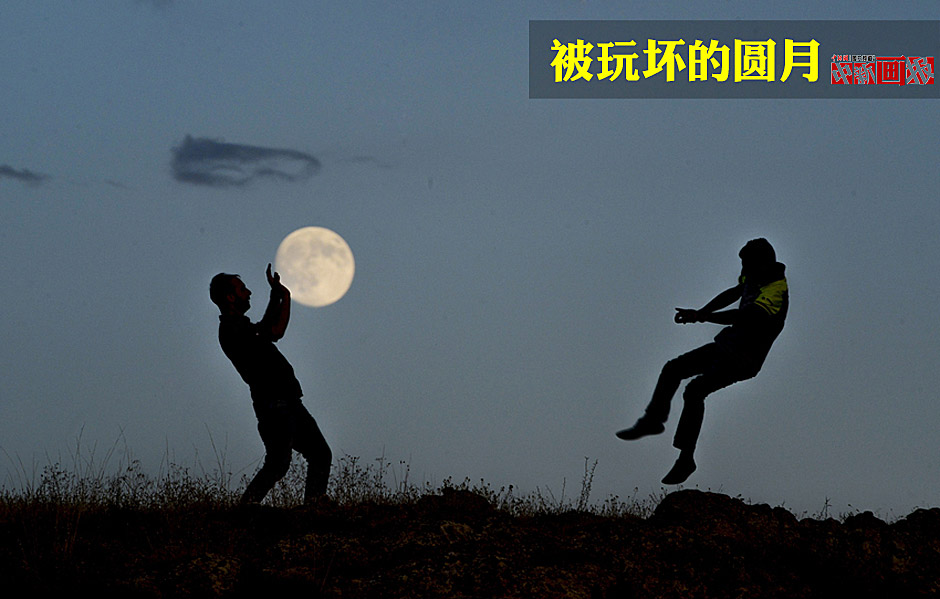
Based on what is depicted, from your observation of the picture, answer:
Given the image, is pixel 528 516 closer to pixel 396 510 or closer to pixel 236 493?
pixel 396 510

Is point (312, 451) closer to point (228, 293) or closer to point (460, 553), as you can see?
point (228, 293)

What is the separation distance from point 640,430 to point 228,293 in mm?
3763

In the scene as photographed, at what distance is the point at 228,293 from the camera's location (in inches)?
316

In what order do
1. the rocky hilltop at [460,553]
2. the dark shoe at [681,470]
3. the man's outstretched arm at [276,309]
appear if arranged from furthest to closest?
the dark shoe at [681,470], the man's outstretched arm at [276,309], the rocky hilltop at [460,553]

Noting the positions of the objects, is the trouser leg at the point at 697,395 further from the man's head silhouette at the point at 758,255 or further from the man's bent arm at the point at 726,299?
the man's head silhouette at the point at 758,255

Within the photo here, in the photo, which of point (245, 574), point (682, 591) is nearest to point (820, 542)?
point (682, 591)

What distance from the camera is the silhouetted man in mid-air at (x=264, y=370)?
26.2 feet

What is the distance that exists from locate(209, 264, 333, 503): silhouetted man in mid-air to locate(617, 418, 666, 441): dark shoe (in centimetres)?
283

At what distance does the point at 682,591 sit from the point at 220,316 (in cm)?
446

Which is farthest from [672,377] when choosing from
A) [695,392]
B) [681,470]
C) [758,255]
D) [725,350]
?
[758,255]

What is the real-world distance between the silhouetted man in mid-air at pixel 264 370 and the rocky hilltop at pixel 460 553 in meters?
0.64

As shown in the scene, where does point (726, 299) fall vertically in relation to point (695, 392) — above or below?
above

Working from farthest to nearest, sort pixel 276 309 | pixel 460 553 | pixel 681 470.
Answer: pixel 681 470
pixel 276 309
pixel 460 553

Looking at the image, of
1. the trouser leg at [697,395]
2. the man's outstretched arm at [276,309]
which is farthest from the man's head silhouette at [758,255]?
the man's outstretched arm at [276,309]
